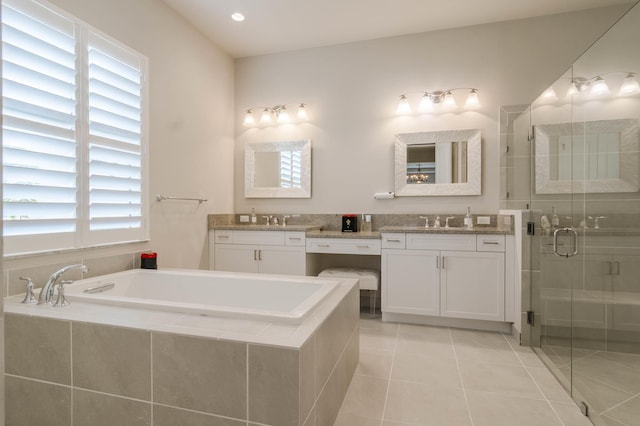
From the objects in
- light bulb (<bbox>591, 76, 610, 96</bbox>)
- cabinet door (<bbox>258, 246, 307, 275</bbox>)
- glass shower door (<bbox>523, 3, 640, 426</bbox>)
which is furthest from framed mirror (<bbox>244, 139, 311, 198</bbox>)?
light bulb (<bbox>591, 76, 610, 96</bbox>)

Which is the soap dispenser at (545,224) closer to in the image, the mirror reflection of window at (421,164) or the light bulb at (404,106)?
the mirror reflection of window at (421,164)

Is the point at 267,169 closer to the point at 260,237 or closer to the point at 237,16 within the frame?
the point at 260,237

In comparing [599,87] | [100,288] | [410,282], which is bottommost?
[410,282]

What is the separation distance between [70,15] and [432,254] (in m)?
3.13

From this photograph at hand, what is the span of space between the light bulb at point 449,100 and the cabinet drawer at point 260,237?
2.08 metres

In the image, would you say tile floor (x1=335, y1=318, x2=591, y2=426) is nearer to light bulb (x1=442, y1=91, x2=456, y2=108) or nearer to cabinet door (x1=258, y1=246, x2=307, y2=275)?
cabinet door (x1=258, y1=246, x2=307, y2=275)

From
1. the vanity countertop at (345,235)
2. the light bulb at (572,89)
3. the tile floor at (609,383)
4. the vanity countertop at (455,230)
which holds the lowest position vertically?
the tile floor at (609,383)

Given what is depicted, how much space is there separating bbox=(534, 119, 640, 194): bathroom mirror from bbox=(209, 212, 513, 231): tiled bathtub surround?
887 millimetres

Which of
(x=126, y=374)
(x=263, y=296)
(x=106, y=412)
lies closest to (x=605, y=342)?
(x=263, y=296)

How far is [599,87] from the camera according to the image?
174 centimetres

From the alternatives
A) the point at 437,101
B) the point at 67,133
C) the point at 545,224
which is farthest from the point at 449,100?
the point at 67,133

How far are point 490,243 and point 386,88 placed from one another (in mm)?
1901

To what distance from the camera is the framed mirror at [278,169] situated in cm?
395

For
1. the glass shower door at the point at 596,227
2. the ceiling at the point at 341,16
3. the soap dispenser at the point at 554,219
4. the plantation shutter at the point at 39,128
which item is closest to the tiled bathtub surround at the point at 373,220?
the soap dispenser at the point at 554,219
